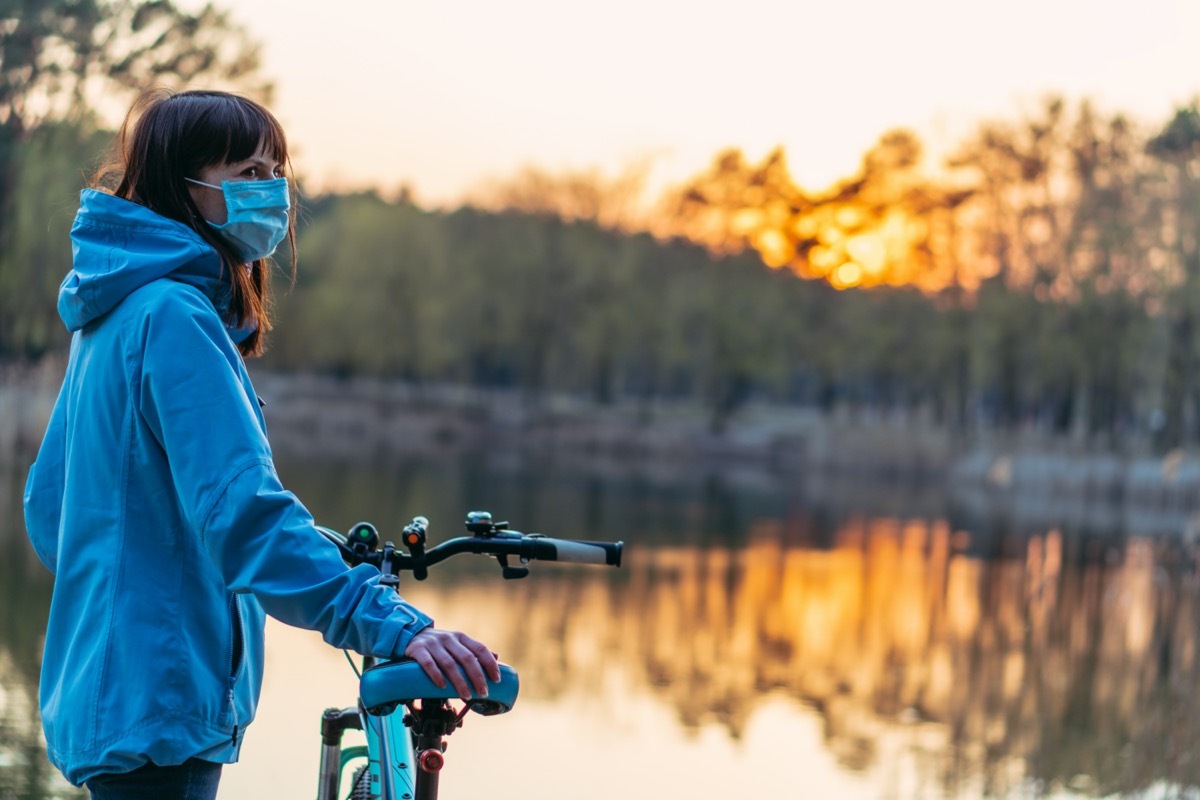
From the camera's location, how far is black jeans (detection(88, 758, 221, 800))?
1857mm

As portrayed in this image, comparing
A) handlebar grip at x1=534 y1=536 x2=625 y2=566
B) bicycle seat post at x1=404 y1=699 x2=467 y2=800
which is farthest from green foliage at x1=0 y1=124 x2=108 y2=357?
bicycle seat post at x1=404 y1=699 x2=467 y2=800

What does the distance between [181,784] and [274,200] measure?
800 mm

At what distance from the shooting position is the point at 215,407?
1797 millimetres

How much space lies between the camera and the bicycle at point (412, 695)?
188cm

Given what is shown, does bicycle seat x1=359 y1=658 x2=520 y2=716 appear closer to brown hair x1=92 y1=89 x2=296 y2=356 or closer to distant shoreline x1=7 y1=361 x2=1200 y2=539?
brown hair x1=92 y1=89 x2=296 y2=356

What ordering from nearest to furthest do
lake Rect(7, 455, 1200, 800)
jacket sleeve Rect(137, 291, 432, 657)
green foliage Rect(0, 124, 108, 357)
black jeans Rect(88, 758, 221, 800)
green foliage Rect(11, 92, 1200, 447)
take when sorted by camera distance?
jacket sleeve Rect(137, 291, 432, 657), black jeans Rect(88, 758, 221, 800), lake Rect(7, 455, 1200, 800), green foliage Rect(0, 124, 108, 357), green foliage Rect(11, 92, 1200, 447)

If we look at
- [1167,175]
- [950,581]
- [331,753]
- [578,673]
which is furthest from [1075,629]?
[1167,175]

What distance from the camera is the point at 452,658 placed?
181 cm

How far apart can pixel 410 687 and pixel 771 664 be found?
1052 cm

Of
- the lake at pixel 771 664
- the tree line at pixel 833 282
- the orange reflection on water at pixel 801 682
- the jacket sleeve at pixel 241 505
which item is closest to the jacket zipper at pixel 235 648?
the jacket sleeve at pixel 241 505

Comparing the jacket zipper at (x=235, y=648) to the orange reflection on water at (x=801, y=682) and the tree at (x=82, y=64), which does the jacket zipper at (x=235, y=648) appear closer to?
the orange reflection on water at (x=801, y=682)

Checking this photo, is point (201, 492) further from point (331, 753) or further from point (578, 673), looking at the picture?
point (578, 673)

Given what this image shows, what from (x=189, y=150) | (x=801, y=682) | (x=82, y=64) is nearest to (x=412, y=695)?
(x=189, y=150)

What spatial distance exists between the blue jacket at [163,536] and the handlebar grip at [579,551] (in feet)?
1.26
